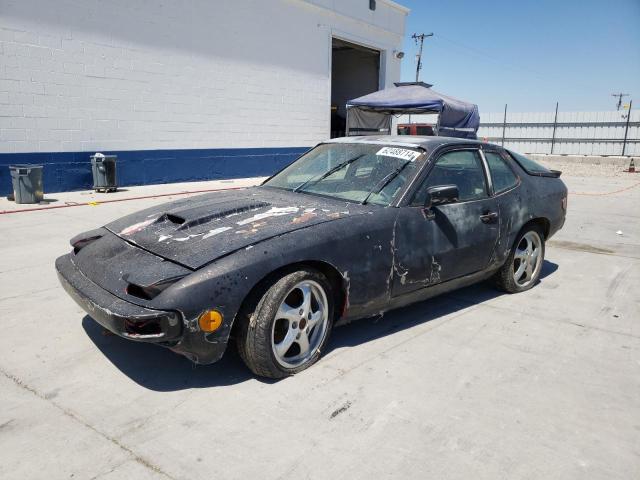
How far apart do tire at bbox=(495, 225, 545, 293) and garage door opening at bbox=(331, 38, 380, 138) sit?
16.5 meters

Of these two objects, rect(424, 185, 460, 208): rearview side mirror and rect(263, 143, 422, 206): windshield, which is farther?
rect(263, 143, 422, 206): windshield

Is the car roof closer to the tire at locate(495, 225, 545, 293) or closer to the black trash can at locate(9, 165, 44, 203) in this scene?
the tire at locate(495, 225, 545, 293)

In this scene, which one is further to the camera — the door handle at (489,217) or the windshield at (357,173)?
the door handle at (489,217)

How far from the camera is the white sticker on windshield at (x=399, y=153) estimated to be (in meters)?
3.85

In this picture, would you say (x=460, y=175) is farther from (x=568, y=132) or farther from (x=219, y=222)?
(x=568, y=132)

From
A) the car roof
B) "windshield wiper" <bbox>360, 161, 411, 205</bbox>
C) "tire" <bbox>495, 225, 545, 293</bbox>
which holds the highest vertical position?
the car roof

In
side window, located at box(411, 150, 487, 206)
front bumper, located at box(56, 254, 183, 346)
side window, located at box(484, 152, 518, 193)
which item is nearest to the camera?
front bumper, located at box(56, 254, 183, 346)

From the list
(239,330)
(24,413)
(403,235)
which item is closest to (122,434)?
(24,413)

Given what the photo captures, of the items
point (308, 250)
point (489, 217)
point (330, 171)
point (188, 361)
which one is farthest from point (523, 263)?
point (188, 361)

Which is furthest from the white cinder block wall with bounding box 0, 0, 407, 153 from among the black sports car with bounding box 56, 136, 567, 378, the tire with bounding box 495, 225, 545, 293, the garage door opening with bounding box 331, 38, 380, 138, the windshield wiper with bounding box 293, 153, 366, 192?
the tire with bounding box 495, 225, 545, 293

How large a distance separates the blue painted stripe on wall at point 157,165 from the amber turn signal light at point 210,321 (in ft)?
29.4

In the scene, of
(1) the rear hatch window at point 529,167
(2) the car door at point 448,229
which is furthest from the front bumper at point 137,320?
(1) the rear hatch window at point 529,167

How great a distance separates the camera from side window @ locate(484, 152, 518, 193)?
440 cm

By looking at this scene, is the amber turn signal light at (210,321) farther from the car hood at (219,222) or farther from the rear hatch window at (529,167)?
the rear hatch window at (529,167)
